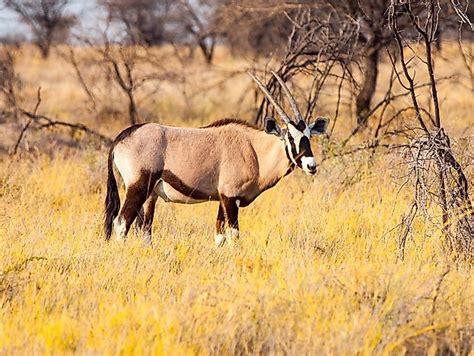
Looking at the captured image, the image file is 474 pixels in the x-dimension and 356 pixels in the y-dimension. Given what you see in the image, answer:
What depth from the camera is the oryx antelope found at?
20.7 ft

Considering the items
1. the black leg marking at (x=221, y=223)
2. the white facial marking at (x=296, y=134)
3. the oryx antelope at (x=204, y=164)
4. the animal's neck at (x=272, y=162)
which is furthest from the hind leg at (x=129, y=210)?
the white facial marking at (x=296, y=134)

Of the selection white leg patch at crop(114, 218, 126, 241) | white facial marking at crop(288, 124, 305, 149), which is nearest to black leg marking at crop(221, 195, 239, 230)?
white facial marking at crop(288, 124, 305, 149)

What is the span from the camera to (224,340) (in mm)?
4043

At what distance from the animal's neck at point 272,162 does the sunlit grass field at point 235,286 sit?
412mm

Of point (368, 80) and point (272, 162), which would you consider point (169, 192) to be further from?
point (368, 80)

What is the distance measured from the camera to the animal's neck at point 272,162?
257 inches

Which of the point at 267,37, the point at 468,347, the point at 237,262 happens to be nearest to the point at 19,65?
the point at 267,37

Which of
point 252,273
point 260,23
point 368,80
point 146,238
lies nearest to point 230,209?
point 146,238

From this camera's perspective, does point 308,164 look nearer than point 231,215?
Yes

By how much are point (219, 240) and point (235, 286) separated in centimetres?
167

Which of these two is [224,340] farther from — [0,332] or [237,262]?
[237,262]

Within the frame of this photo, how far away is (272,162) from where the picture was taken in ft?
21.5

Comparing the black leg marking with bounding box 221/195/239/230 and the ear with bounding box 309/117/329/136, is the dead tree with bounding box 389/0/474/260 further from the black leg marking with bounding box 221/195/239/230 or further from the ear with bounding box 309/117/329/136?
the black leg marking with bounding box 221/195/239/230

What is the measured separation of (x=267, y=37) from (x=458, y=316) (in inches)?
681
